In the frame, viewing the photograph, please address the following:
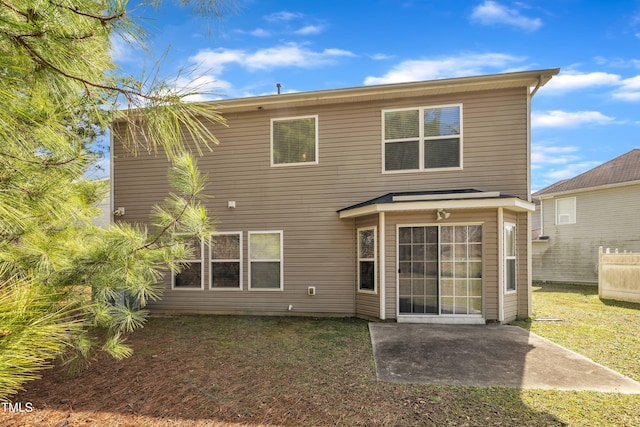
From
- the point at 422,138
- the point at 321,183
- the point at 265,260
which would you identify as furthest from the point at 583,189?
the point at 265,260

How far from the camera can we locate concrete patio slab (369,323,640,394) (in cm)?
377

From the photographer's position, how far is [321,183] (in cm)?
752

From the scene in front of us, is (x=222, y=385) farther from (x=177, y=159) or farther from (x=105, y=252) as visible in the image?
(x=177, y=159)

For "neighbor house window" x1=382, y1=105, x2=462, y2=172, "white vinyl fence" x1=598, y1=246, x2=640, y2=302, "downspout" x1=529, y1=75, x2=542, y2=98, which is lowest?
"white vinyl fence" x1=598, y1=246, x2=640, y2=302

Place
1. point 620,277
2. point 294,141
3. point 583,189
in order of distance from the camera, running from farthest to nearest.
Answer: point 583,189, point 620,277, point 294,141

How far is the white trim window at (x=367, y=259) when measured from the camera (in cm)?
691

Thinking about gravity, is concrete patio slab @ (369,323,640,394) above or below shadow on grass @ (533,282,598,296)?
above

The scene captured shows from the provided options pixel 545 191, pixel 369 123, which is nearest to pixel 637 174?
pixel 545 191

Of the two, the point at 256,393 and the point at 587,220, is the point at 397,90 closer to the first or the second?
the point at 256,393

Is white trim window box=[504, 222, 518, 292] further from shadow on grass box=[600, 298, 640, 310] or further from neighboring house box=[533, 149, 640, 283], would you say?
neighboring house box=[533, 149, 640, 283]

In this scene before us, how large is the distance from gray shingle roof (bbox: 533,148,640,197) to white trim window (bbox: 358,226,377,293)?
11557mm

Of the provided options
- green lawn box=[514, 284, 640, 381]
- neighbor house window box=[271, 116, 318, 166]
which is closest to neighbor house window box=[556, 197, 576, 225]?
green lawn box=[514, 284, 640, 381]

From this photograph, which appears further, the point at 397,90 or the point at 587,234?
the point at 587,234

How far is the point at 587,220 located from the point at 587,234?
1.90 feet
